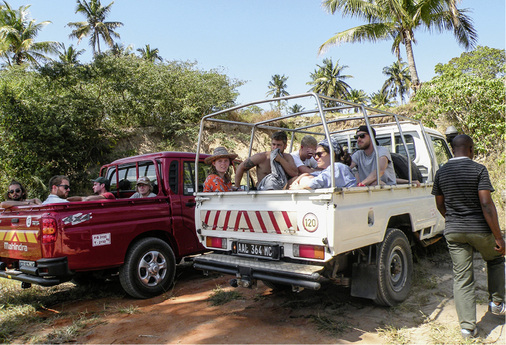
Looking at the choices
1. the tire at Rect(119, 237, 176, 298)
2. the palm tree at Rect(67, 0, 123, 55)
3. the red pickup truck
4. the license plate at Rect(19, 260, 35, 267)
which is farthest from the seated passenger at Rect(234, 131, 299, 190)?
the palm tree at Rect(67, 0, 123, 55)

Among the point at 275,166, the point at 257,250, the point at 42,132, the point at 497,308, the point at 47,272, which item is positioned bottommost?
the point at 497,308

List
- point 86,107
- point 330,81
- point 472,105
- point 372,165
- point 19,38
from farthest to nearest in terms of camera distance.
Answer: point 330,81
point 19,38
point 86,107
point 472,105
point 372,165

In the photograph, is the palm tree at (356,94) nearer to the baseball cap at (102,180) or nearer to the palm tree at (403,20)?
the palm tree at (403,20)

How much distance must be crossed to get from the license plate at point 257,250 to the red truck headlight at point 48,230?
6.50 ft

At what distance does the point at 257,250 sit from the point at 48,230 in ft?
7.52

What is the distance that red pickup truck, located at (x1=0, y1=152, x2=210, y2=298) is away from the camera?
4.08 metres

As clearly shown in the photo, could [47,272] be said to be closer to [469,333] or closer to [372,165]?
[372,165]

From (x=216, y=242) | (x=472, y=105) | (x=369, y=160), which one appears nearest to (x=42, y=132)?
(x=216, y=242)

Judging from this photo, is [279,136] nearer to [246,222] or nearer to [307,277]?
[246,222]

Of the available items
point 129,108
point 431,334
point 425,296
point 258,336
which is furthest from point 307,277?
point 129,108

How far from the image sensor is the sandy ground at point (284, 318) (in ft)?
11.0

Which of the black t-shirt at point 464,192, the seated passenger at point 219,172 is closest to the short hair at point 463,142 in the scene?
the black t-shirt at point 464,192

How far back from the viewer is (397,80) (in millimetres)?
45062

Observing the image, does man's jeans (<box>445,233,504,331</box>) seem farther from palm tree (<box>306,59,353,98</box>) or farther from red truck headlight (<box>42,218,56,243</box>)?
palm tree (<box>306,59,353,98</box>)
